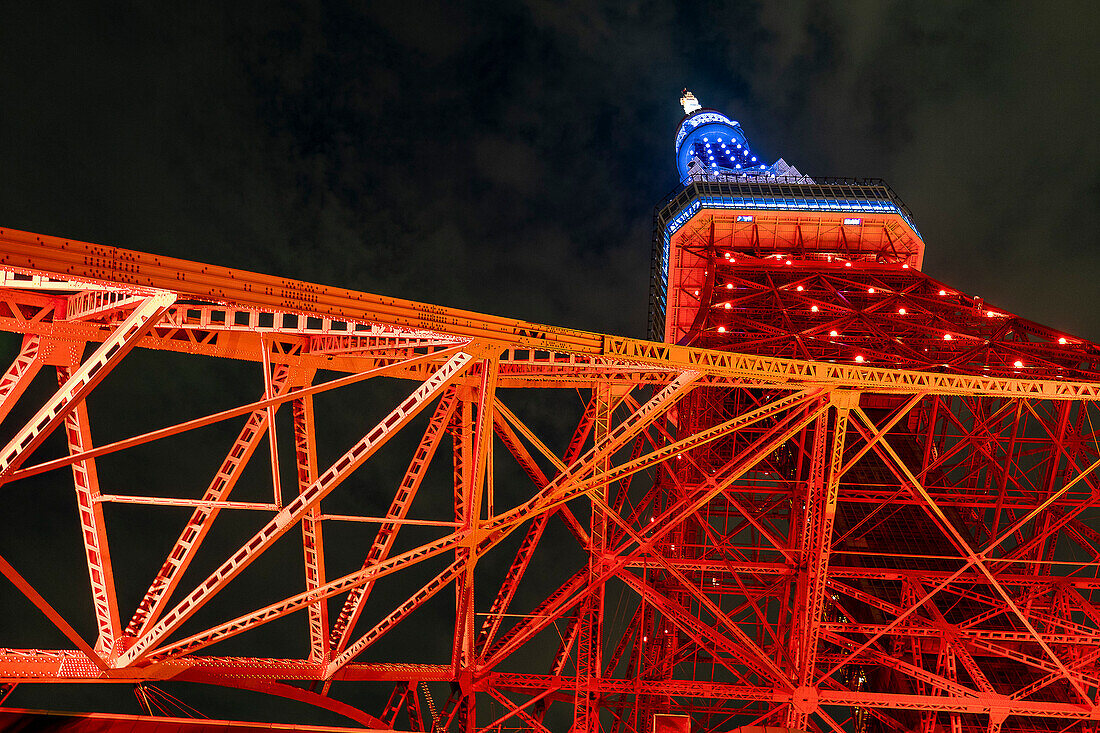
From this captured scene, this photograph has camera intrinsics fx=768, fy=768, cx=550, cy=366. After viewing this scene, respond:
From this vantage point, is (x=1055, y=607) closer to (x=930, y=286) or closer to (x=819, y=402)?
(x=819, y=402)

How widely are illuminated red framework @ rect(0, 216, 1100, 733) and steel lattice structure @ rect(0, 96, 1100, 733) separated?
0.08 meters

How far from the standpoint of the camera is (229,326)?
12.1 m

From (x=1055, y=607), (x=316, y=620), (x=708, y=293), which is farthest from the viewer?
(x=708, y=293)

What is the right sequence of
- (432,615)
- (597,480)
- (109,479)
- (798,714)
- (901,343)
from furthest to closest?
(432,615)
(109,479)
(901,343)
(798,714)
(597,480)

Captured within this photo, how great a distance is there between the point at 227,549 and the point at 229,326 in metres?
30.3

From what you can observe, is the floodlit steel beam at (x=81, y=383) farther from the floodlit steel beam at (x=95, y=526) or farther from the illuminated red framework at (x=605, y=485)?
the floodlit steel beam at (x=95, y=526)

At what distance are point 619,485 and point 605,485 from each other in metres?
9.43

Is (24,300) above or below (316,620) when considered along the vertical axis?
above

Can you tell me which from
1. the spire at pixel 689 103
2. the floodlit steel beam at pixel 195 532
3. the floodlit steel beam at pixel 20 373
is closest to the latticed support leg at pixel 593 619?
the floodlit steel beam at pixel 195 532

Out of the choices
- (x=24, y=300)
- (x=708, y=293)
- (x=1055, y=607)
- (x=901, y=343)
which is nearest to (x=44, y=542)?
(x=24, y=300)

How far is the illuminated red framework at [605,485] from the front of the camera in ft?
36.8

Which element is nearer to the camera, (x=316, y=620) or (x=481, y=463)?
(x=481, y=463)

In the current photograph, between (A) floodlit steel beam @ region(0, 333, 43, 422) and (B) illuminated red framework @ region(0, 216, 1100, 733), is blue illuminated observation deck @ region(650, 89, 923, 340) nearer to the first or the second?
(B) illuminated red framework @ region(0, 216, 1100, 733)

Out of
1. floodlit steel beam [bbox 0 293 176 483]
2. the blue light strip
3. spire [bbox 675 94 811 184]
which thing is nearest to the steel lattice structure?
floodlit steel beam [bbox 0 293 176 483]
